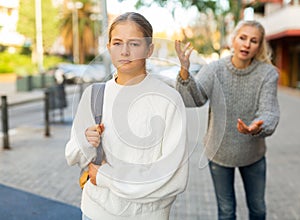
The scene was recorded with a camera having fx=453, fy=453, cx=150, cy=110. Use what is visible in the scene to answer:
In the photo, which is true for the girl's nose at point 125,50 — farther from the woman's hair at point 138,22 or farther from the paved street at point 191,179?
the paved street at point 191,179

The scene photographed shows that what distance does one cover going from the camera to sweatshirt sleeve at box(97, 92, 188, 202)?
1.76 meters

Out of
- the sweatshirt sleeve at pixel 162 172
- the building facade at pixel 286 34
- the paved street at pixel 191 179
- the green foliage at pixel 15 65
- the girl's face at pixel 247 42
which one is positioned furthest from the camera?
the green foliage at pixel 15 65

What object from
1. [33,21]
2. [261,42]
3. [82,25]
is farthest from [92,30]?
[261,42]

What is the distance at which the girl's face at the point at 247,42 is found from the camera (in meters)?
2.93

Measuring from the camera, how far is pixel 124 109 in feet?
5.90

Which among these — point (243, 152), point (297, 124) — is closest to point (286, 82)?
point (297, 124)

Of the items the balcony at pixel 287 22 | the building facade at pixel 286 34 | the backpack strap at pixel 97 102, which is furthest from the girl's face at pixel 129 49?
the building facade at pixel 286 34

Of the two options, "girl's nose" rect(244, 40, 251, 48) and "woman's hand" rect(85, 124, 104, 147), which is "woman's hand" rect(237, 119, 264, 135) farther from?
"woman's hand" rect(85, 124, 104, 147)

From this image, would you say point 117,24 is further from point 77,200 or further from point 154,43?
point 77,200

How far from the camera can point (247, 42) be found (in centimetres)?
293

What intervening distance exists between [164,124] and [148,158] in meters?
0.15

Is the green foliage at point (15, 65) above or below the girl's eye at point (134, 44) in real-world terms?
below

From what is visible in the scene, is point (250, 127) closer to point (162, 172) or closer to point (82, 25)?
point (162, 172)

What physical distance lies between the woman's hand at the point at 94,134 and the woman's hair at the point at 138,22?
14.7 inches
